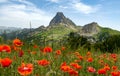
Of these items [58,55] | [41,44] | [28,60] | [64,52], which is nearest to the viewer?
[28,60]

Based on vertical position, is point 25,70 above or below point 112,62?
above

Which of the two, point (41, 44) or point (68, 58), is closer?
point (68, 58)

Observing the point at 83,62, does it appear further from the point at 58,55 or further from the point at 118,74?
the point at 118,74

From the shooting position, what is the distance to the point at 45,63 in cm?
528

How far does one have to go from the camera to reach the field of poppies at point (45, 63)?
190 inches

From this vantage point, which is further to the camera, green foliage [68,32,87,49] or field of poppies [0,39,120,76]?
green foliage [68,32,87,49]

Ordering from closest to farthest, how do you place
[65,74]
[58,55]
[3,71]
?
[3,71] < [65,74] < [58,55]

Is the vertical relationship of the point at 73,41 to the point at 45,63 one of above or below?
below

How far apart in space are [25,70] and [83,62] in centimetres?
429

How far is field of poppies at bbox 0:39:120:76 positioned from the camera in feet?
15.9

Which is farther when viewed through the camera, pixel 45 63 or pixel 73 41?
pixel 73 41

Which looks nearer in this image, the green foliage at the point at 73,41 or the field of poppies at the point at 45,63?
the field of poppies at the point at 45,63

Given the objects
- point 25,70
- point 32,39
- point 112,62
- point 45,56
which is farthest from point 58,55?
point 25,70

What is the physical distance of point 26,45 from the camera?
8.88 meters
